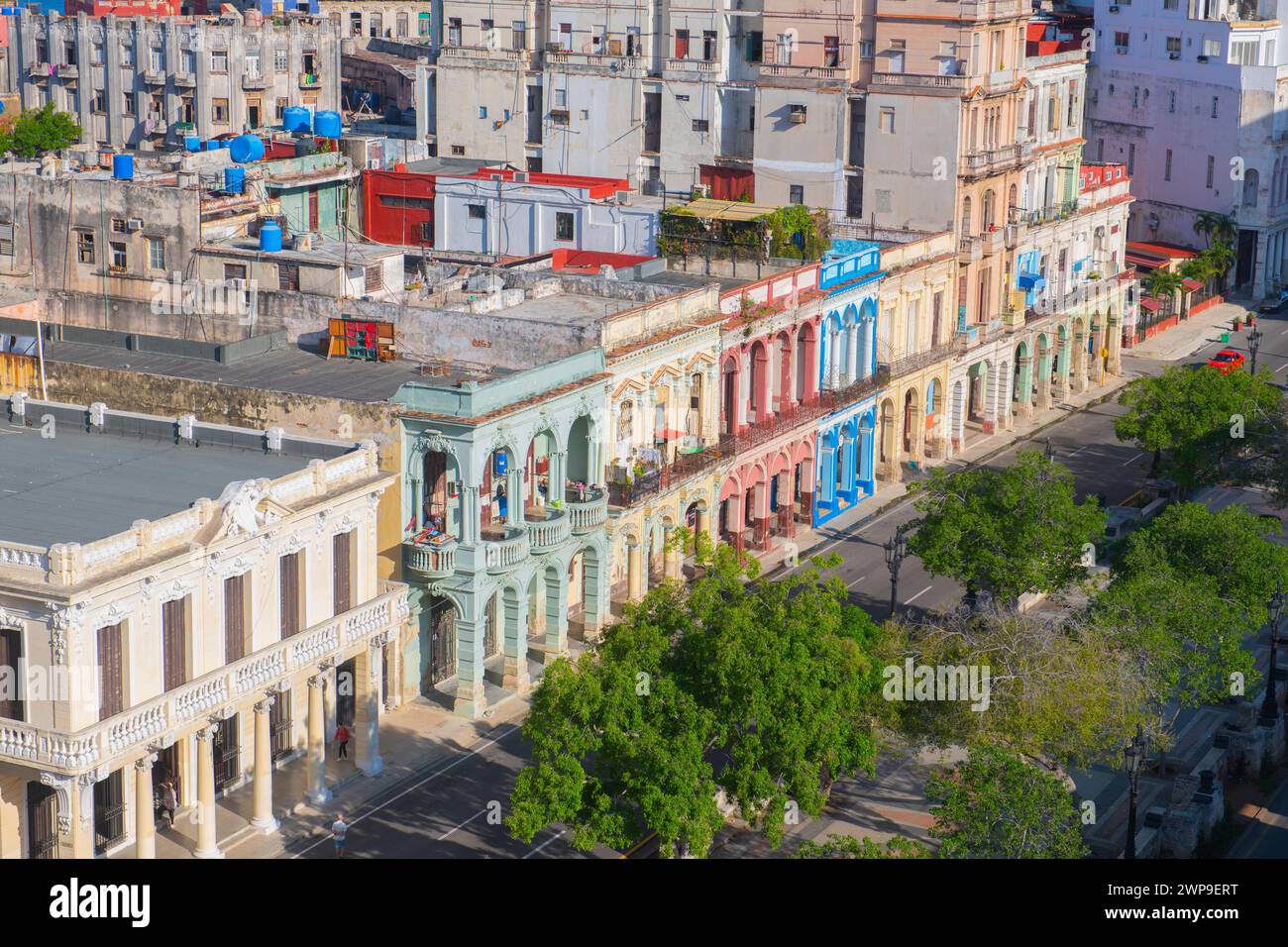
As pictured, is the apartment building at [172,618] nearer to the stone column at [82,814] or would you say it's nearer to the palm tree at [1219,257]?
the stone column at [82,814]

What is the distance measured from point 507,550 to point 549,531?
2248mm

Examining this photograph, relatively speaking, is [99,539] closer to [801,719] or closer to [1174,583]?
[801,719]

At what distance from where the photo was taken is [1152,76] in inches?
5586

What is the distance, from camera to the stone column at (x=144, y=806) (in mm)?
53062

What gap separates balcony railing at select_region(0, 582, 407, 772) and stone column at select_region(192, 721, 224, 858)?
2.03 ft

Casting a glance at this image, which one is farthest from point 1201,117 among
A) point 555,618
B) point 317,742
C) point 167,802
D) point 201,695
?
point 201,695

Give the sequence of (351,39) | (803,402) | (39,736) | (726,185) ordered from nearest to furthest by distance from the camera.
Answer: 1. (39,736)
2. (803,402)
3. (726,185)
4. (351,39)

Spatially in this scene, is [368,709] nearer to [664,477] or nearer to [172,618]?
Answer: [172,618]

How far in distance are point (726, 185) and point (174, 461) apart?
48289 millimetres

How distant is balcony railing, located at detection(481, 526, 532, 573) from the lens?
67.0 metres

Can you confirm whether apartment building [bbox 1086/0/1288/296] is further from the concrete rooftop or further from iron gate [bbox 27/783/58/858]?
iron gate [bbox 27/783/58/858]

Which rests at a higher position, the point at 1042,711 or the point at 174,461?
the point at 174,461

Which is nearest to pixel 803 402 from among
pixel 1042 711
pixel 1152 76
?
pixel 1042 711

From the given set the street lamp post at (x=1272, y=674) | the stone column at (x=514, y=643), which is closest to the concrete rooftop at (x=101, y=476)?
the stone column at (x=514, y=643)
